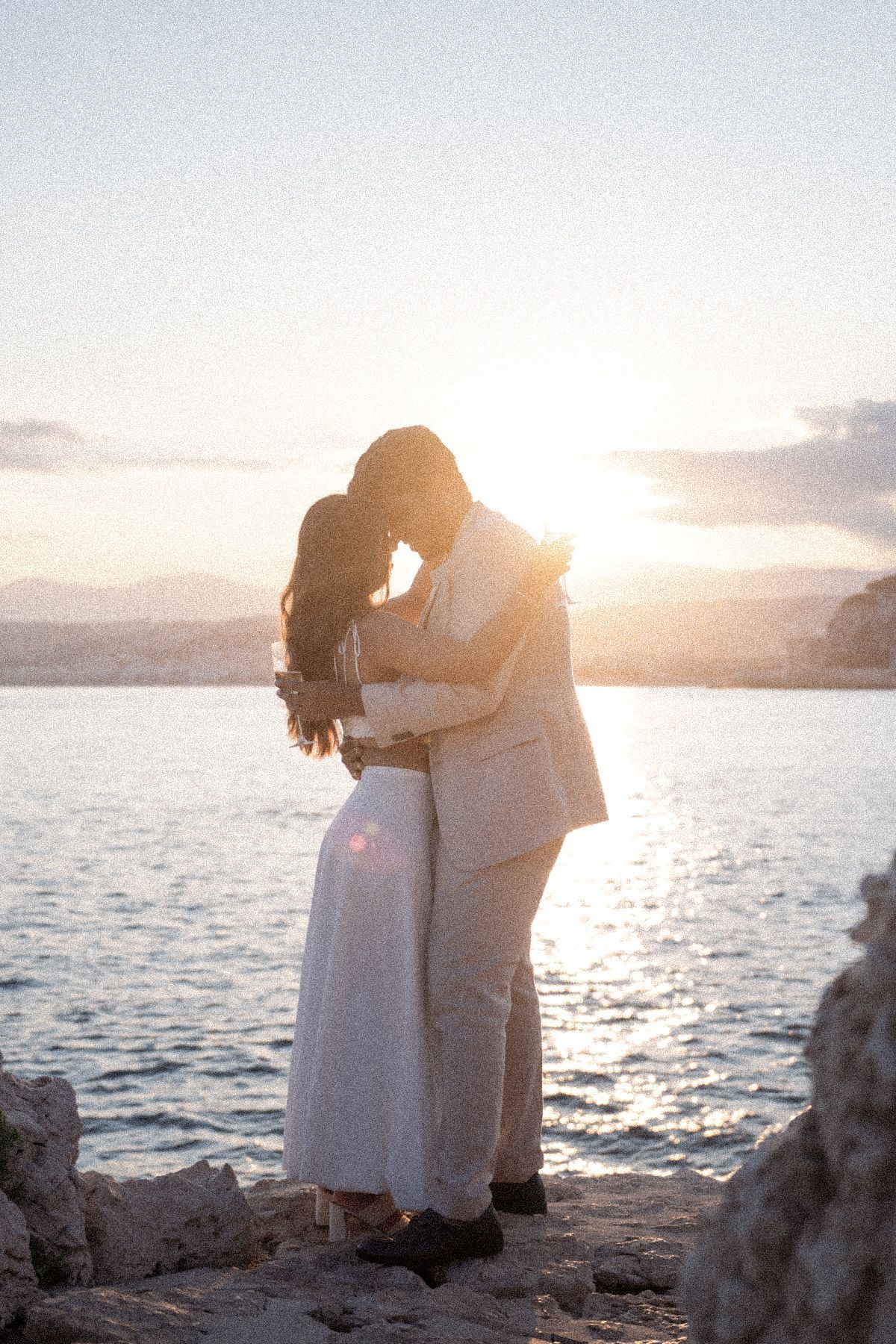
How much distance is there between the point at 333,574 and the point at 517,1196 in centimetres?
198

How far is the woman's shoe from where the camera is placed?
380 centimetres

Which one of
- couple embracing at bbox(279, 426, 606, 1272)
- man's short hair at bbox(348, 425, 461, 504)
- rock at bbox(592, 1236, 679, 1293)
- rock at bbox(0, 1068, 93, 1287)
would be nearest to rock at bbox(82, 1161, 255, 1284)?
rock at bbox(0, 1068, 93, 1287)

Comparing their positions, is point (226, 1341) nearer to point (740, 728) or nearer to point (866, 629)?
point (740, 728)

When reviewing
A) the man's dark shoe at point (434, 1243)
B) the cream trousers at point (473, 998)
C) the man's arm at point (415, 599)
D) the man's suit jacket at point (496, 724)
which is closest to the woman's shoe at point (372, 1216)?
the man's dark shoe at point (434, 1243)

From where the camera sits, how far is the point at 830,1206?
163cm

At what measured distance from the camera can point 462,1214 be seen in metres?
3.56

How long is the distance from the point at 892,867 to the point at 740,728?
8239 cm

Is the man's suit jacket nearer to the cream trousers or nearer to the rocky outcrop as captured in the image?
the cream trousers

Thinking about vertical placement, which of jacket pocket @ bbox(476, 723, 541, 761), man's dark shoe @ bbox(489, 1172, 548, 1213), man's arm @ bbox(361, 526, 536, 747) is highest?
man's arm @ bbox(361, 526, 536, 747)

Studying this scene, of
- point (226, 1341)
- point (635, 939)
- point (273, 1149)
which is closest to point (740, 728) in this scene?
point (635, 939)

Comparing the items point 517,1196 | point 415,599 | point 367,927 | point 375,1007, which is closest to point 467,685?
point 415,599

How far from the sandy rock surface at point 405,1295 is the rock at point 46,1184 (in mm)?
146

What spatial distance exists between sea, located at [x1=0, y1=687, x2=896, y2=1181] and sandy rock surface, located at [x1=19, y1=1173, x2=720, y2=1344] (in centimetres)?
160

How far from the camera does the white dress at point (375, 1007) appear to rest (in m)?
3.70
